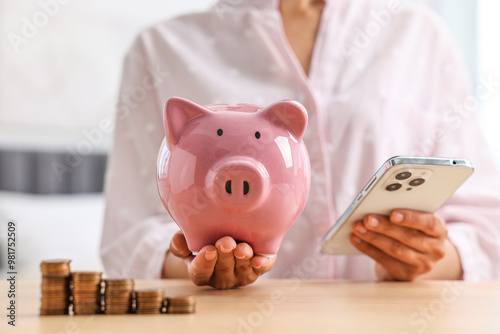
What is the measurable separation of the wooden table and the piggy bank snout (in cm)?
9

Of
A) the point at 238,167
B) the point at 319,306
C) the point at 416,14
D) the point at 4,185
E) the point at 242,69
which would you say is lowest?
the point at 4,185

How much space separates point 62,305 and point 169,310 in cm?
9

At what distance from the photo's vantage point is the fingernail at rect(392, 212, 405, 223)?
24.5 inches

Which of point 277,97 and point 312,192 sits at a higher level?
point 277,97

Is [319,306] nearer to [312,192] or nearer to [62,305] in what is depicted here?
[62,305]

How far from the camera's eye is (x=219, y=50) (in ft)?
3.16

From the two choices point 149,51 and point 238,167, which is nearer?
point 238,167

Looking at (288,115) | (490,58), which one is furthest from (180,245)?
(490,58)

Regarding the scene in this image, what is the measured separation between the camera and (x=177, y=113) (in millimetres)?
513

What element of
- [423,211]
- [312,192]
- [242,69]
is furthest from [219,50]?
[423,211]

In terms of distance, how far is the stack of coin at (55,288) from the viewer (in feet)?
1.48

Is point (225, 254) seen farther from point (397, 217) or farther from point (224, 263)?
point (397, 217)

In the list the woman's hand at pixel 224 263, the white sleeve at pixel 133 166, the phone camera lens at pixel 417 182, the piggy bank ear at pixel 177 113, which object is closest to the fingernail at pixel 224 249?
the woman's hand at pixel 224 263

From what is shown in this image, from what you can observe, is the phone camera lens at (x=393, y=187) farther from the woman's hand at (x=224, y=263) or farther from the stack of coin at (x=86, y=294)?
the stack of coin at (x=86, y=294)
